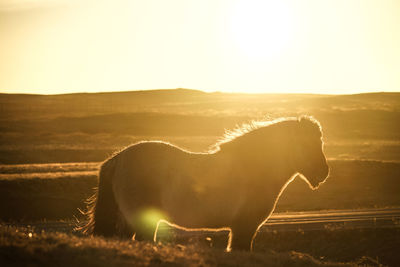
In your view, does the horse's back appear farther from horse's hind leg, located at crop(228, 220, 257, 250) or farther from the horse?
horse's hind leg, located at crop(228, 220, 257, 250)

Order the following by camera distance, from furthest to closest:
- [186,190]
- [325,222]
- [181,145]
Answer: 1. [181,145]
2. [325,222]
3. [186,190]

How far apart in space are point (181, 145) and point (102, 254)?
62451 mm

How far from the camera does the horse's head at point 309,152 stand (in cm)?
1222

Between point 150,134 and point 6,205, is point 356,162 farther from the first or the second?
point 150,134

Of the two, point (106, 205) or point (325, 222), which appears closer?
point (106, 205)

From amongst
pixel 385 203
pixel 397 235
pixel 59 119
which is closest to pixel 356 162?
pixel 385 203

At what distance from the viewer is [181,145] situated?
71.4m

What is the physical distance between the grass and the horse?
26.0 inches

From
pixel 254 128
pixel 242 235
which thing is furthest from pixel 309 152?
pixel 242 235

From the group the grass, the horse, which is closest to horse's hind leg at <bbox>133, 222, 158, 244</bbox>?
the horse

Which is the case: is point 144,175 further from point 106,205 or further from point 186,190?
point 106,205

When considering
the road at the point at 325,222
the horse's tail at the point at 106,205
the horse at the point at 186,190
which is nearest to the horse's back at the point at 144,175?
the horse at the point at 186,190

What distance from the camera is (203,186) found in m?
11.2

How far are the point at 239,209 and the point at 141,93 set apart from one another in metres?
153
